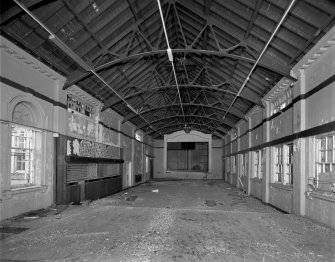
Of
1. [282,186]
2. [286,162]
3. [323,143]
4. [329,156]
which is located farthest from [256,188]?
[329,156]

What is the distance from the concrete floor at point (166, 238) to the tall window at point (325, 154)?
169 cm

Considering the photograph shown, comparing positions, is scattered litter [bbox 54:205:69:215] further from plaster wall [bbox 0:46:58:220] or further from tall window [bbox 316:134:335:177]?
tall window [bbox 316:134:335:177]

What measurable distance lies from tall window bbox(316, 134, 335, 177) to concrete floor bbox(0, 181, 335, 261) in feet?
5.55

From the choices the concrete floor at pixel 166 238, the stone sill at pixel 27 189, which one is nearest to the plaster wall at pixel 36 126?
the stone sill at pixel 27 189

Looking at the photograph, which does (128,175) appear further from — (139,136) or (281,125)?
(281,125)

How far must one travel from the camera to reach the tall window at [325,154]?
7581 millimetres

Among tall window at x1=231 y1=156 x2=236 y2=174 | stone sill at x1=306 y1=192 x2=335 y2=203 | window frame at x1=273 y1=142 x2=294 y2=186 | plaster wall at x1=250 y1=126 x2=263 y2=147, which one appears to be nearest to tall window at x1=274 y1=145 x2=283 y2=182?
window frame at x1=273 y1=142 x2=294 y2=186

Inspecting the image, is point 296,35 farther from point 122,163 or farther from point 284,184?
point 122,163

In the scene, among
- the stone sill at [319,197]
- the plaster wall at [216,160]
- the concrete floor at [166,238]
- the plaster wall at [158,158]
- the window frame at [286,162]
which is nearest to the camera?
the concrete floor at [166,238]

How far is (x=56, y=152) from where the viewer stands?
10.8 metres

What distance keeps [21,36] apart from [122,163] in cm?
1265

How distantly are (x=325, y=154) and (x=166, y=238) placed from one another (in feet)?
17.2

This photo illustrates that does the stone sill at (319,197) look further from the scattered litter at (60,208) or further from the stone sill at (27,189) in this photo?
the stone sill at (27,189)

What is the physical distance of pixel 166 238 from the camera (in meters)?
6.58
